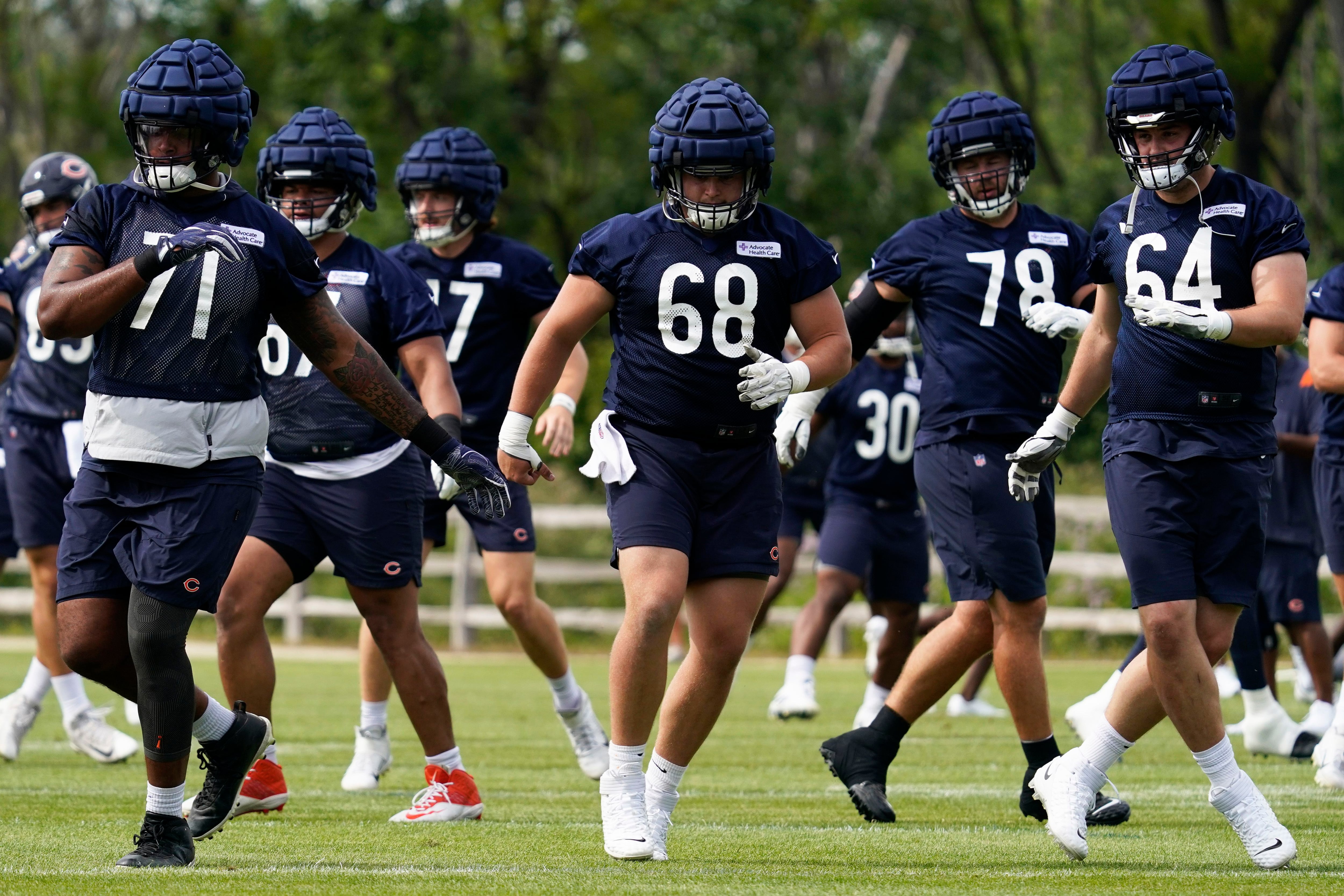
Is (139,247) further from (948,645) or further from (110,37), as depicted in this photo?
(110,37)

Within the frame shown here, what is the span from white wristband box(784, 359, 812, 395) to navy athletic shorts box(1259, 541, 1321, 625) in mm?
4845

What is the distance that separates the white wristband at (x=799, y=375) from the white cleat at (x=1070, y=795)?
136 centimetres

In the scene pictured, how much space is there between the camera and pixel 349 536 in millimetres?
6410

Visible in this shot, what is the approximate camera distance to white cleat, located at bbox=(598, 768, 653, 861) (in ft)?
17.0

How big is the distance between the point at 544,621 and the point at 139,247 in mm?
3306

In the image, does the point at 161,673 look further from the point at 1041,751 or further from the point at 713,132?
the point at 1041,751

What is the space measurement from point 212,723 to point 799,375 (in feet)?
6.69

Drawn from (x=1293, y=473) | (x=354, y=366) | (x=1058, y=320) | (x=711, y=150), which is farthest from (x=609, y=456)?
(x=1293, y=473)

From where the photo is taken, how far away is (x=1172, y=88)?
5375 mm

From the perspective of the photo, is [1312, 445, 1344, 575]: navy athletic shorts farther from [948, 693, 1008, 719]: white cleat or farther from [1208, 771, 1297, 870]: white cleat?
[948, 693, 1008, 719]: white cleat

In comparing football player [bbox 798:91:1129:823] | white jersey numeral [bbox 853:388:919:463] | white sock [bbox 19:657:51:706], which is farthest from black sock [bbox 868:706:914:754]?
white sock [bbox 19:657:51:706]

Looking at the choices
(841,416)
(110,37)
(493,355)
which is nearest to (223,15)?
(110,37)

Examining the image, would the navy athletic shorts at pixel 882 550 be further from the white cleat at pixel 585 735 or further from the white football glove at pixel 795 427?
the white football glove at pixel 795 427

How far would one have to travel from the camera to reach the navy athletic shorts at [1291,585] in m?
9.37
